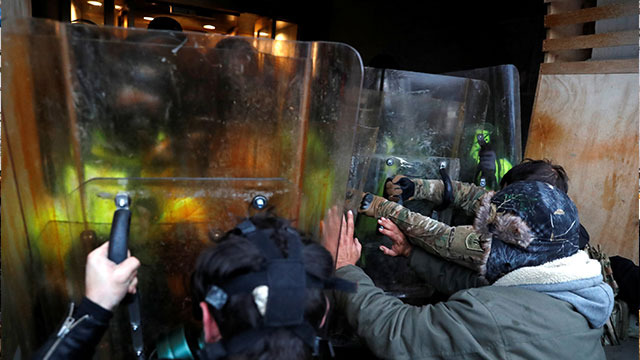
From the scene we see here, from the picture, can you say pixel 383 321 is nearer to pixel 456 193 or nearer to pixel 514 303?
pixel 514 303

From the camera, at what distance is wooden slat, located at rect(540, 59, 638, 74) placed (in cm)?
196

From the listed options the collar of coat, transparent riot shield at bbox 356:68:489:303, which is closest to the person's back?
the collar of coat

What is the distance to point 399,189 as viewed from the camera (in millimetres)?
1905

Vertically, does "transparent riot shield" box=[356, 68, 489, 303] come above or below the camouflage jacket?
above

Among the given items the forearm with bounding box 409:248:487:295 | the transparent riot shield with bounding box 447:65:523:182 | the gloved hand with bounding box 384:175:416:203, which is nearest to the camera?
the forearm with bounding box 409:248:487:295

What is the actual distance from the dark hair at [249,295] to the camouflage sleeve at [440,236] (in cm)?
70

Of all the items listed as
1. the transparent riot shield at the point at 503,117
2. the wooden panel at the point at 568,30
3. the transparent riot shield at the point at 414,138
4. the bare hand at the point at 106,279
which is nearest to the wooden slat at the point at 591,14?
the wooden panel at the point at 568,30

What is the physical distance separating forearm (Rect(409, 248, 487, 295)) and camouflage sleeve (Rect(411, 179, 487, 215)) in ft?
1.06

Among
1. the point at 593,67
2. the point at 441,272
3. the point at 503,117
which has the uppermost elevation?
the point at 593,67

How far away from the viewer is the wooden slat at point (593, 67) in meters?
1.96

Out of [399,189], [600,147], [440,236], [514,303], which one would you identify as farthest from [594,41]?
[514,303]

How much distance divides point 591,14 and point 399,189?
1.29 metres

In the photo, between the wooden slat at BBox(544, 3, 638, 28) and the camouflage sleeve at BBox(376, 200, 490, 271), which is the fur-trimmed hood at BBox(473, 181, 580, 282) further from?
the wooden slat at BBox(544, 3, 638, 28)

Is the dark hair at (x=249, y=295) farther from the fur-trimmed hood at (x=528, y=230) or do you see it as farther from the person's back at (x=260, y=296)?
the fur-trimmed hood at (x=528, y=230)
